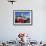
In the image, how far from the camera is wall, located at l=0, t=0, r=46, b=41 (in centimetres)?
580

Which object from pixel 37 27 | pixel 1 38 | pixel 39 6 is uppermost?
pixel 39 6

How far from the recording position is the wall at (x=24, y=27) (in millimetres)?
5801

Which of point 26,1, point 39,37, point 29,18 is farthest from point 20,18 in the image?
point 39,37

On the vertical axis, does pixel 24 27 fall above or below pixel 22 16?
below

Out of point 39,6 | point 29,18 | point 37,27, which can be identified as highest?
point 39,6

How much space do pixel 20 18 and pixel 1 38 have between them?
111 cm

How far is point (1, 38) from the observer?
19.0 feet

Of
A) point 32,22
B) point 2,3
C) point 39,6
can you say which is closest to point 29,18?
point 32,22

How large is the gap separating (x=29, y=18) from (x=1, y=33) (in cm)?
128

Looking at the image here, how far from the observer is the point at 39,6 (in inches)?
229

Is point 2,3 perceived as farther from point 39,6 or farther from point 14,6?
point 39,6

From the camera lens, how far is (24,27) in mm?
5820

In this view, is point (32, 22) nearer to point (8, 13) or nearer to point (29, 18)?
point (29, 18)

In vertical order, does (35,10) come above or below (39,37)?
above
